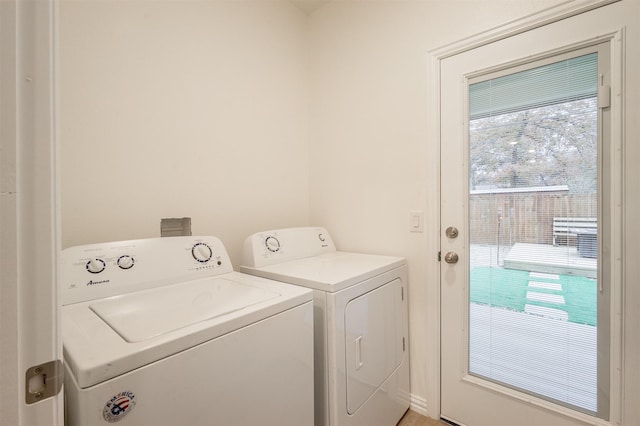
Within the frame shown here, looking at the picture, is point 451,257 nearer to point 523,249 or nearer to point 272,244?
point 523,249

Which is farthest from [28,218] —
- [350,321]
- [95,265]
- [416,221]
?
[416,221]

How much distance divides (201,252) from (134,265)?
281mm

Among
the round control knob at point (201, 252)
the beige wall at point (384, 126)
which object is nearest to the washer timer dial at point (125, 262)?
the round control knob at point (201, 252)

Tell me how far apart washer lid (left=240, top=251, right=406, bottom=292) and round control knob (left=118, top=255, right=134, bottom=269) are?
1.86 ft

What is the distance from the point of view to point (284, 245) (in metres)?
1.77

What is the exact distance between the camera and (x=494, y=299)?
1.56 metres

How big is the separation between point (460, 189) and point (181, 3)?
180 cm

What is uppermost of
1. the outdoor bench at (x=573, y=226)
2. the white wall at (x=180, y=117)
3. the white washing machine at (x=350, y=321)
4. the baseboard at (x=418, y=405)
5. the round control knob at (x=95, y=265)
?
the white wall at (x=180, y=117)

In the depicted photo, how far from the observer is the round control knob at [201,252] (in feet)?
4.50

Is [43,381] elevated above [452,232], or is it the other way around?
[452,232]

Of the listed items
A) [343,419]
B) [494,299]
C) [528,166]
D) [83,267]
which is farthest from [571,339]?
[83,267]

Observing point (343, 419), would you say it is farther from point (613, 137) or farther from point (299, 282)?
point (613, 137)

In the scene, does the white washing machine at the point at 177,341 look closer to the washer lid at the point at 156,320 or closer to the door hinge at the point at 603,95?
the washer lid at the point at 156,320

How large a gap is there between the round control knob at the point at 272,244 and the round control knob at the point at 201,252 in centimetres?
34
